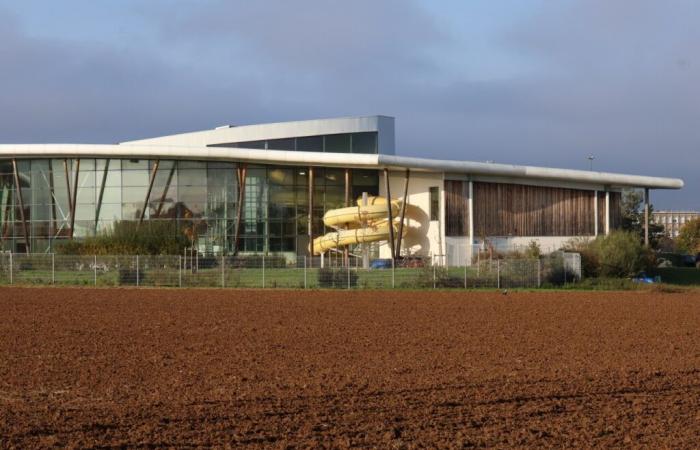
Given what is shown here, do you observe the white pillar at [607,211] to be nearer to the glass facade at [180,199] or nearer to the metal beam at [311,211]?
the glass facade at [180,199]

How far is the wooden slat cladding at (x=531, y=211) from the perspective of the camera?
53.6 meters

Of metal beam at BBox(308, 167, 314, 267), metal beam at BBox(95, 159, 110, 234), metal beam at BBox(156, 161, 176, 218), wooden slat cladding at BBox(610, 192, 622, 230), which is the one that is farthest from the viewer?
wooden slat cladding at BBox(610, 192, 622, 230)

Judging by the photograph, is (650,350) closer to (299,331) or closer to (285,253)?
(299,331)

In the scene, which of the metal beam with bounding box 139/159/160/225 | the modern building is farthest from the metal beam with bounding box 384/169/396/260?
the metal beam with bounding box 139/159/160/225

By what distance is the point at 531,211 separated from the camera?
54.8 meters

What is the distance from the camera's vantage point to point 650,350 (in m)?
17.9

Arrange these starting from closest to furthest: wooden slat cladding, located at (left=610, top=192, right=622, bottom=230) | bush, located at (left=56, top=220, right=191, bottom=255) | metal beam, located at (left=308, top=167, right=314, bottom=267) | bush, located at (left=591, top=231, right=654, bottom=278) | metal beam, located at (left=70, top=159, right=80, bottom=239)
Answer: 1. bush, located at (left=591, top=231, right=654, bottom=278)
2. bush, located at (left=56, top=220, right=191, bottom=255)
3. metal beam, located at (left=308, top=167, right=314, bottom=267)
4. metal beam, located at (left=70, top=159, right=80, bottom=239)
5. wooden slat cladding, located at (left=610, top=192, right=622, bottom=230)

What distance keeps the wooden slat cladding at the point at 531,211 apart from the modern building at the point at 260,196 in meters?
0.07

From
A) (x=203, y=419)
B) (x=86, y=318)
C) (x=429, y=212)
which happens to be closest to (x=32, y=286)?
(x=86, y=318)

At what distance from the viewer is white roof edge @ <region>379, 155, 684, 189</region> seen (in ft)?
167

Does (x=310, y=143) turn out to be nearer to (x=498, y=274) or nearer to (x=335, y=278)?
(x=335, y=278)

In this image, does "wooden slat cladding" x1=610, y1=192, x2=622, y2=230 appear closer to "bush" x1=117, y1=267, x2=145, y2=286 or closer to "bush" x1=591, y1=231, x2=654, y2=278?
"bush" x1=591, y1=231, x2=654, y2=278

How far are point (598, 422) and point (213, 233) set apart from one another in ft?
144

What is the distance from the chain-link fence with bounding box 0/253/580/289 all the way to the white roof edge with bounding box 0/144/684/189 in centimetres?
872
